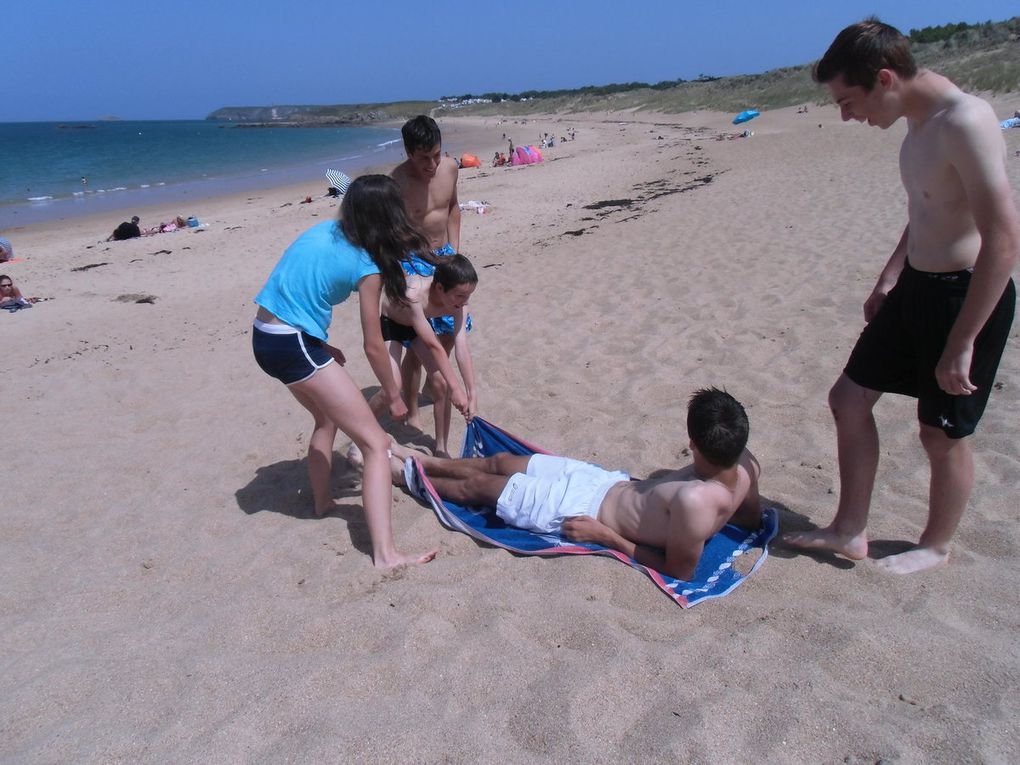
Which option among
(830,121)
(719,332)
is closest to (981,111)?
(719,332)

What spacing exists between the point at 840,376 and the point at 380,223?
2055 mm

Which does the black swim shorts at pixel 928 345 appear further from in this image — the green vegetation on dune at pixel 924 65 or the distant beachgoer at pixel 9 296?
the green vegetation on dune at pixel 924 65

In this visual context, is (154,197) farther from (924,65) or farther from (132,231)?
(924,65)

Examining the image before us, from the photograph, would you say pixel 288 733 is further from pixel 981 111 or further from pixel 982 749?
pixel 981 111

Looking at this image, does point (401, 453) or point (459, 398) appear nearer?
point (459, 398)

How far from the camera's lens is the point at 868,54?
234 centimetres

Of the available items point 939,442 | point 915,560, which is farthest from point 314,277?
point 915,560

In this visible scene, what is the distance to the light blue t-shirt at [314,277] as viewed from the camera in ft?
9.83

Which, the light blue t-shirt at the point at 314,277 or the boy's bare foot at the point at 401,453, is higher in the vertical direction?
the light blue t-shirt at the point at 314,277

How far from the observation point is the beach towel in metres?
2.74

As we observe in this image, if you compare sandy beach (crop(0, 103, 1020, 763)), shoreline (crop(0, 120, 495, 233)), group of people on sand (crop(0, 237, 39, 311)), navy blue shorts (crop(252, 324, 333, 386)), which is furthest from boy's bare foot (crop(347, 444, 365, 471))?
shoreline (crop(0, 120, 495, 233))

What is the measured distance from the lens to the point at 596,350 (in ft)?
17.9

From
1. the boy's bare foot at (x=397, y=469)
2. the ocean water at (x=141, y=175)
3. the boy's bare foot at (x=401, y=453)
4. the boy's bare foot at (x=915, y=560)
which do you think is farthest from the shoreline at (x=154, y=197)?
the boy's bare foot at (x=915, y=560)

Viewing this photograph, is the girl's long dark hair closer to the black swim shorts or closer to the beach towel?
the beach towel
